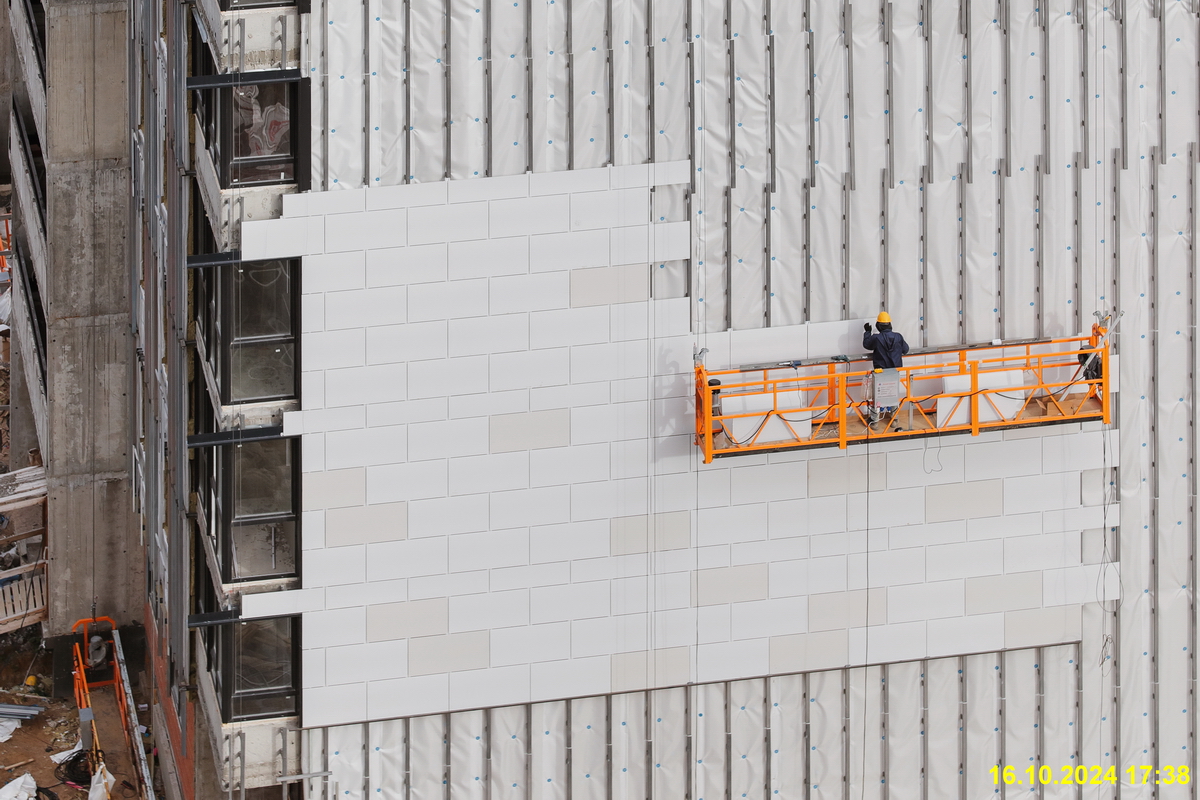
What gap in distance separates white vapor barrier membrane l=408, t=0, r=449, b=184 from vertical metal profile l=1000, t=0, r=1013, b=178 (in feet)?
28.4

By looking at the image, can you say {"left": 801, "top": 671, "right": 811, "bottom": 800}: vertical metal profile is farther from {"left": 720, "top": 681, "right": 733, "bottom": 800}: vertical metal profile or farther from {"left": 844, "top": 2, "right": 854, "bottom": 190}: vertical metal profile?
{"left": 844, "top": 2, "right": 854, "bottom": 190}: vertical metal profile

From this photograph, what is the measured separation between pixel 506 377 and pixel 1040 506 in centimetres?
905

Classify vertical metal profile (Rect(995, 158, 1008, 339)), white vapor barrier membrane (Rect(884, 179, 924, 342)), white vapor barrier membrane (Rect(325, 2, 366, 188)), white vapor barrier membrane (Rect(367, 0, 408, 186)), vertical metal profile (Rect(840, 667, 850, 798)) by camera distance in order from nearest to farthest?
white vapor barrier membrane (Rect(325, 2, 366, 188)) < white vapor barrier membrane (Rect(367, 0, 408, 186)) < white vapor barrier membrane (Rect(884, 179, 924, 342)) < vertical metal profile (Rect(995, 158, 1008, 339)) < vertical metal profile (Rect(840, 667, 850, 798))

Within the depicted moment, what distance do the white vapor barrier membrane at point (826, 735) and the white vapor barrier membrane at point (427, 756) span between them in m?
6.01

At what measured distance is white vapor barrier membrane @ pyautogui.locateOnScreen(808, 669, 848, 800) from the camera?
2469 centimetres

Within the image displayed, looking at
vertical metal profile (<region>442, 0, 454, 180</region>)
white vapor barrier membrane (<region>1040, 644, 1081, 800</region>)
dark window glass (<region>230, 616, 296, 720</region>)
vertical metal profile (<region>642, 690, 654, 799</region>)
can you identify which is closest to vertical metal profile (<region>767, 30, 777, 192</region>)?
vertical metal profile (<region>442, 0, 454, 180</region>)

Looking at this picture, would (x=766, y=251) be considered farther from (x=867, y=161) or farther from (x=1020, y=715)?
(x=1020, y=715)

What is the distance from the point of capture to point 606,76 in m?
22.5

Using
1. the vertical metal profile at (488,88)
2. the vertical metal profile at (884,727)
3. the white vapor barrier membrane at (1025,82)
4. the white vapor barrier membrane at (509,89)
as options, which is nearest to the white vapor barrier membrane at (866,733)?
the vertical metal profile at (884,727)

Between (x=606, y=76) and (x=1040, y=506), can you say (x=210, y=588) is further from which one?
(x=1040, y=506)

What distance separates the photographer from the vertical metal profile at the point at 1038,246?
23797mm

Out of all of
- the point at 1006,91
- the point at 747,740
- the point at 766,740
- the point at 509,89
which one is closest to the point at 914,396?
the point at 1006,91

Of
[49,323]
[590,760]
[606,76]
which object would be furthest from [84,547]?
[606,76]

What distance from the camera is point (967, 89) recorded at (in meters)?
23.5
